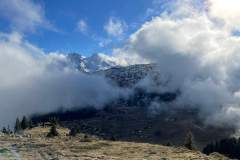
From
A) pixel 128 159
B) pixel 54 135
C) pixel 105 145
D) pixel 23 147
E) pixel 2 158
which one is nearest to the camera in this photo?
pixel 2 158

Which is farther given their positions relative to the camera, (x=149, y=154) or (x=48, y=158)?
(x=149, y=154)

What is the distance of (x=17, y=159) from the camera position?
67.1 metres

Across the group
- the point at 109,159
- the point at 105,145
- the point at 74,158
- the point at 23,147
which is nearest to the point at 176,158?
the point at 109,159

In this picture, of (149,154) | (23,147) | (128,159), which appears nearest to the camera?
(128,159)

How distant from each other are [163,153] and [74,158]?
865 inches

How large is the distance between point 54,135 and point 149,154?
5934cm

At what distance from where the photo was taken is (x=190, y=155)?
8281 centimetres

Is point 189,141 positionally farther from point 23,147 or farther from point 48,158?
point 48,158

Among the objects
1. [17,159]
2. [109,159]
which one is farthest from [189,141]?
[17,159]

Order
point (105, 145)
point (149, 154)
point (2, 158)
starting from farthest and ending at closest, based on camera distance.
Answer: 1. point (105, 145)
2. point (149, 154)
3. point (2, 158)

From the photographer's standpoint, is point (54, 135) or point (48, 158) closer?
point (48, 158)

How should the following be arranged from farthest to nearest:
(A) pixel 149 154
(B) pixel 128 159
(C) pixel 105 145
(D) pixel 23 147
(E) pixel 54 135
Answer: (E) pixel 54 135 < (C) pixel 105 145 < (D) pixel 23 147 < (A) pixel 149 154 < (B) pixel 128 159

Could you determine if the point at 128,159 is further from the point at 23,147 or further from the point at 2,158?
the point at 23,147

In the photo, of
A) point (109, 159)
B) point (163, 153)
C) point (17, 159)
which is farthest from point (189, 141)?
point (17, 159)
